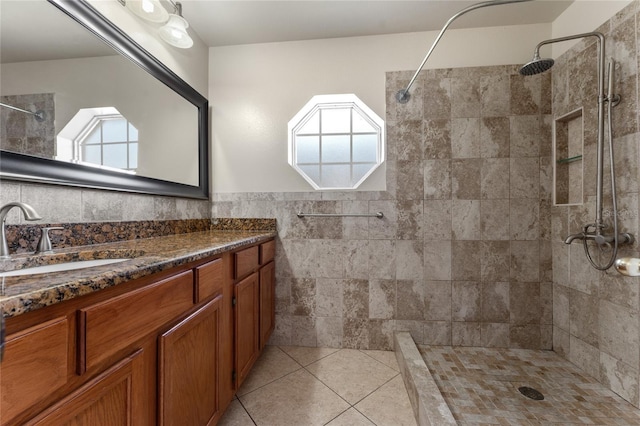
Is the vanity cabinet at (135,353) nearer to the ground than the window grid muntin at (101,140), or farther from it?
nearer to the ground

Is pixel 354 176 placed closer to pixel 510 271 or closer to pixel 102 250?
pixel 510 271

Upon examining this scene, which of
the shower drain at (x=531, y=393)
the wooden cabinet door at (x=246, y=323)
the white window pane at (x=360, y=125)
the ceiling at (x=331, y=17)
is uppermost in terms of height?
the ceiling at (x=331, y=17)

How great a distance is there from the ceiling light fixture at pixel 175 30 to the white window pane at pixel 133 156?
67 cm

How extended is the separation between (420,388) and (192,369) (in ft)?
3.73

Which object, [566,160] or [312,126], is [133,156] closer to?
[312,126]

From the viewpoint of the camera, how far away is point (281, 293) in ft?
6.88

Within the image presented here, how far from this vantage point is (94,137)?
48.2 inches

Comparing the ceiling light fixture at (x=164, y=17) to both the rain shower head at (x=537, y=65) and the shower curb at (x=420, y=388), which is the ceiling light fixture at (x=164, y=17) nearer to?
the rain shower head at (x=537, y=65)

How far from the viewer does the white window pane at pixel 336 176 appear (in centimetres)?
222

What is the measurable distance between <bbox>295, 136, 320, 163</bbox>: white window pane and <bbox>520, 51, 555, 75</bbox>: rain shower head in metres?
1.43

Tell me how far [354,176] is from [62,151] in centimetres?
178

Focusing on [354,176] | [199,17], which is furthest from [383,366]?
[199,17]

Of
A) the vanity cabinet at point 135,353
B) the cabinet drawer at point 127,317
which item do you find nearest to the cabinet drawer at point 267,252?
the vanity cabinet at point 135,353

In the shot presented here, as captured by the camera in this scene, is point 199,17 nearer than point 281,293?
Yes
